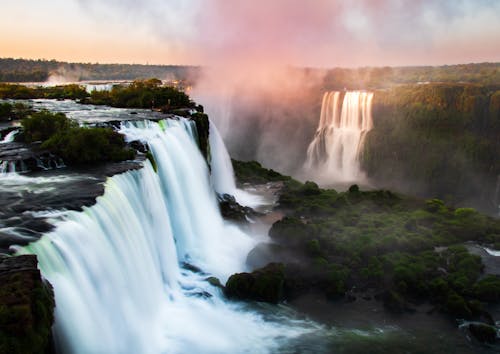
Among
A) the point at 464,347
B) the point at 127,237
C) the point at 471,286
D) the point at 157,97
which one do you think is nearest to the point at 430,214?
the point at 471,286

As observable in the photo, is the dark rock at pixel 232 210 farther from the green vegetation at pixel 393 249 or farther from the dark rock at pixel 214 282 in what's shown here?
the dark rock at pixel 214 282

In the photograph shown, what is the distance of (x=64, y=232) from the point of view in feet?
35.5

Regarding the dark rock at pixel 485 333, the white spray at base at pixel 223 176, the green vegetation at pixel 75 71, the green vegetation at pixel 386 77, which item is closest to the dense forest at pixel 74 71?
the green vegetation at pixel 75 71

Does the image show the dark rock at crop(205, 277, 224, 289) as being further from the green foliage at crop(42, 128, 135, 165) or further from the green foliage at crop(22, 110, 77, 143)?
the green foliage at crop(22, 110, 77, 143)

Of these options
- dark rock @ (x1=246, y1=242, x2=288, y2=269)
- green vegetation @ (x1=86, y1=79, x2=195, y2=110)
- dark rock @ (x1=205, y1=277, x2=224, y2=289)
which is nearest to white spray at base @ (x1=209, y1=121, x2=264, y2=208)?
green vegetation @ (x1=86, y1=79, x2=195, y2=110)

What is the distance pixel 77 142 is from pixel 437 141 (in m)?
38.5

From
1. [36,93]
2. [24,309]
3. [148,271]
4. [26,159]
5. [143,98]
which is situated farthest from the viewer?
[36,93]

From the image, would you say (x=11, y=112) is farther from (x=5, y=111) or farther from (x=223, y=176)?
(x=223, y=176)

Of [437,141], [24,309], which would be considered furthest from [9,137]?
[437,141]

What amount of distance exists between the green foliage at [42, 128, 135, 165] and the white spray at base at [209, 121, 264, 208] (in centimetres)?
1332

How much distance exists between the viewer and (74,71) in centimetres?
11750

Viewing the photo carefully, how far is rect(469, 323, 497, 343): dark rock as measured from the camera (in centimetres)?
1486

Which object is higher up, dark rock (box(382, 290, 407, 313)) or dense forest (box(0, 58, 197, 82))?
dense forest (box(0, 58, 197, 82))

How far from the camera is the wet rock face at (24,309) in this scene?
728cm
